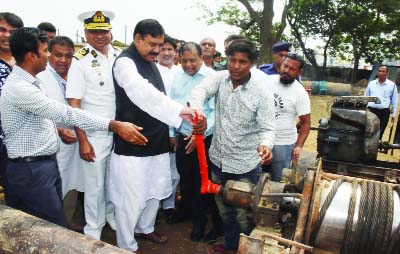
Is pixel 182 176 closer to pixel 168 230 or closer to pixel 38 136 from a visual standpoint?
pixel 168 230

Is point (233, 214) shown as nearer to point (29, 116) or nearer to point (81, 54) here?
point (29, 116)

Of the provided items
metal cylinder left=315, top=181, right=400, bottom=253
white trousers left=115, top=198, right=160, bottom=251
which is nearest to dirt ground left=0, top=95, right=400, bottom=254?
white trousers left=115, top=198, right=160, bottom=251

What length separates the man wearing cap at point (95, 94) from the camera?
327cm

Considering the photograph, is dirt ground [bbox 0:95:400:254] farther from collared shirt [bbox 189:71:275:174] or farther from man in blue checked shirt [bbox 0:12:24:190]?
man in blue checked shirt [bbox 0:12:24:190]

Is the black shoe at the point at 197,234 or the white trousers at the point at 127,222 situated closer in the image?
the white trousers at the point at 127,222

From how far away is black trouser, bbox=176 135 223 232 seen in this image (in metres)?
3.90

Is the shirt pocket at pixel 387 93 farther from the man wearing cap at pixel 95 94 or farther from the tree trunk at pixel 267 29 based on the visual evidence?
the tree trunk at pixel 267 29

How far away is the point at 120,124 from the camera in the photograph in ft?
8.98

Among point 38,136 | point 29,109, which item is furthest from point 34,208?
point 29,109

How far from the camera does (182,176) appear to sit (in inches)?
163

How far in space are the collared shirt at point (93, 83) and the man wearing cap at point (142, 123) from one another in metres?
A: 0.18

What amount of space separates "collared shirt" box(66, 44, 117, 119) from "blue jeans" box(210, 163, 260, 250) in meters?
Answer: 1.14

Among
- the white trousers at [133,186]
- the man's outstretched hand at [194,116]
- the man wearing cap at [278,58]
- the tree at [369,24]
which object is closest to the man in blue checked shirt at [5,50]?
the white trousers at [133,186]

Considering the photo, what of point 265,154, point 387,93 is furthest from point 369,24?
point 265,154
